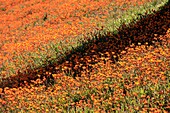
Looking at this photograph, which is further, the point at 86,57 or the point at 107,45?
the point at 107,45

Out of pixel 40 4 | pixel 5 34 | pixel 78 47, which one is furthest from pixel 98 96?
pixel 40 4

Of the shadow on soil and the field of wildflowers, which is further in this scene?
the shadow on soil

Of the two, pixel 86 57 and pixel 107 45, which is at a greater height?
pixel 107 45

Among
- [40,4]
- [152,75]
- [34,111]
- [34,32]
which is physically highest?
[40,4]

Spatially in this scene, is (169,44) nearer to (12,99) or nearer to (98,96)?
(98,96)
